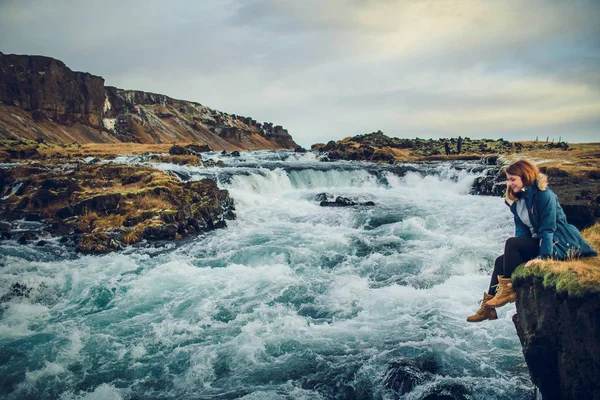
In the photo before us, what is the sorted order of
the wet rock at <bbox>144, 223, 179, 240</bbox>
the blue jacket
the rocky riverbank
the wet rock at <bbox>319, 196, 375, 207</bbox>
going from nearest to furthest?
the blue jacket
the rocky riverbank
the wet rock at <bbox>144, 223, 179, 240</bbox>
the wet rock at <bbox>319, 196, 375, 207</bbox>

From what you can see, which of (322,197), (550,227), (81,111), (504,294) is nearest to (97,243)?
(322,197)

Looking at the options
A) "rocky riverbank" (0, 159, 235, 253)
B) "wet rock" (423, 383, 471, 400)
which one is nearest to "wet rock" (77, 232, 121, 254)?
"rocky riverbank" (0, 159, 235, 253)

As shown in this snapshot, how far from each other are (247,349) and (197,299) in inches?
156

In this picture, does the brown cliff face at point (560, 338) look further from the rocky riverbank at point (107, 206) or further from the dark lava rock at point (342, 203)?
the dark lava rock at point (342, 203)

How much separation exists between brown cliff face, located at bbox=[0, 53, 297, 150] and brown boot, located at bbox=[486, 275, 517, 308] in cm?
9742

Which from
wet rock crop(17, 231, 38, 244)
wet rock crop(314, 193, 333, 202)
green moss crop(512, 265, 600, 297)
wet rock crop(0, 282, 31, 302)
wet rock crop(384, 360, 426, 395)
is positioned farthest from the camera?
wet rock crop(314, 193, 333, 202)

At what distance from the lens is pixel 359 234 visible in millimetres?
21875

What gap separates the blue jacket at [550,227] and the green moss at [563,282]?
326mm

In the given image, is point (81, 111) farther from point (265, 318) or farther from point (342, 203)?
point (265, 318)

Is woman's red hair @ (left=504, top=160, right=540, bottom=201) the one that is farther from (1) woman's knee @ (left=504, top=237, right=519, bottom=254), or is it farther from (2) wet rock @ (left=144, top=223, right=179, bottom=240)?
(2) wet rock @ (left=144, top=223, right=179, bottom=240)

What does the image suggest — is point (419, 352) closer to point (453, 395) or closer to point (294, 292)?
point (453, 395)

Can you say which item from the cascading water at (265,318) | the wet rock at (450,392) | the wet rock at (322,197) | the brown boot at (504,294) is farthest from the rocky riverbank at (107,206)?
the brown boot at (504,294)

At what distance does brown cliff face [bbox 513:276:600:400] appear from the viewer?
4.79 m

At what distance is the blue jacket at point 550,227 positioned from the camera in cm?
580
